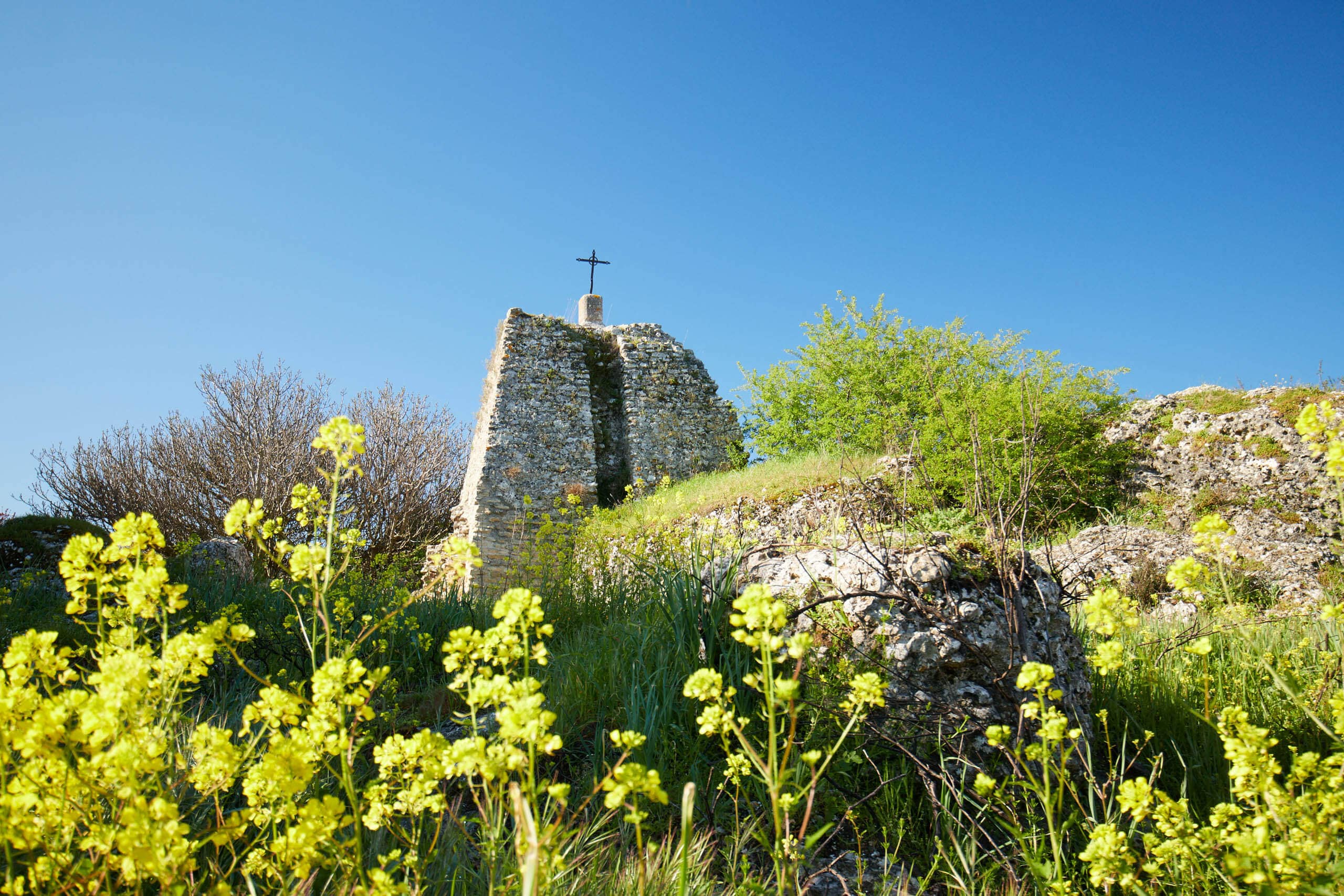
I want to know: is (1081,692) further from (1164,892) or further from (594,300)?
(594,300)

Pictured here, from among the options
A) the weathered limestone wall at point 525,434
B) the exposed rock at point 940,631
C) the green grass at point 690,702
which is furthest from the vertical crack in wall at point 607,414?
the exposed rock at point 940,631

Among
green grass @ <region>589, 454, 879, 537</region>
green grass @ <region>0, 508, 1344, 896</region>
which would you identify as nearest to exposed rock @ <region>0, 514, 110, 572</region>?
green grass @ <region>0, 508, 1344, 896</region>

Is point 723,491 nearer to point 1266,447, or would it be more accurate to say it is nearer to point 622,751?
point 1266,447

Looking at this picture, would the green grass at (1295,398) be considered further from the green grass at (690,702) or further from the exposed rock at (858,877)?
the exposed rock at (858,877)

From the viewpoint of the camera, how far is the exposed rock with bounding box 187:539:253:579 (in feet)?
27.7

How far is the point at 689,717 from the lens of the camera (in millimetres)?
2957

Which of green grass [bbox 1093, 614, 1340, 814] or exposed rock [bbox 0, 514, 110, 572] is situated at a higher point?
exposed rock [bbox 0, 514, 110, 572]

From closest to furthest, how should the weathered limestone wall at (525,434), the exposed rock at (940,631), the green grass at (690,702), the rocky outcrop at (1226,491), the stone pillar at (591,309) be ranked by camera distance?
1. the green grass at (690,702)
2. the exposed rock at (940,631)
3. the rocky outcrop at (1226,491)
4. the weathered limestone wall at (525,434)
5. the stone pillar at (591,309)

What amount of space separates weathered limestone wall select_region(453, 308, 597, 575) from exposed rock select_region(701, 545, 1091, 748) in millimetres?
10047

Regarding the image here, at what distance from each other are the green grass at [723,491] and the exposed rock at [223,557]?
15.3 feet

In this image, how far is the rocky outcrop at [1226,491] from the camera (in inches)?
288

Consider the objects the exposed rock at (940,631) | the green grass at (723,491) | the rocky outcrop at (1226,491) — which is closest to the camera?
the exposed rock at (940,631)

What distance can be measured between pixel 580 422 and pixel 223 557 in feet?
21.3

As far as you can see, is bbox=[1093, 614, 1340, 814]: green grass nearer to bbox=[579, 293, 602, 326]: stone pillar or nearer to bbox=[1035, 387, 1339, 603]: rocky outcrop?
bbox=[1035, 387, 1339, 603]: rocky outcrop
